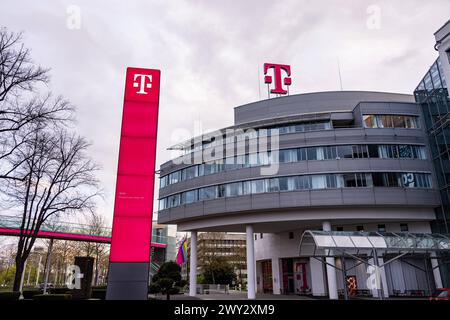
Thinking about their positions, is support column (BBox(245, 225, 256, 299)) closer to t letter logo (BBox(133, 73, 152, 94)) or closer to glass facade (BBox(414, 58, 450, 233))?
glass facade (BBox(414, 58, 450, 233))

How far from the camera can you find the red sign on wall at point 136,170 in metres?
12.3

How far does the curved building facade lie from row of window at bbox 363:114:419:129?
0.13 m

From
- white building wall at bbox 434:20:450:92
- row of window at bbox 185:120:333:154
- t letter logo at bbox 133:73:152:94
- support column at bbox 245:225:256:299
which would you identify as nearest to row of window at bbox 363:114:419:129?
row of window at bbox 185:120:333:154

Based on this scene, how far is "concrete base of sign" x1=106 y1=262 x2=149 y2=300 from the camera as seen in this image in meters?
11.8

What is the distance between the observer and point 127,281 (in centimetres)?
1189

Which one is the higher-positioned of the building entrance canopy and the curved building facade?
the curved building facade

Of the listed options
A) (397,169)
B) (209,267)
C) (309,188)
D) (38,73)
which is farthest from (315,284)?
(38,73)

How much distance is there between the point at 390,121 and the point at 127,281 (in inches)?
1435

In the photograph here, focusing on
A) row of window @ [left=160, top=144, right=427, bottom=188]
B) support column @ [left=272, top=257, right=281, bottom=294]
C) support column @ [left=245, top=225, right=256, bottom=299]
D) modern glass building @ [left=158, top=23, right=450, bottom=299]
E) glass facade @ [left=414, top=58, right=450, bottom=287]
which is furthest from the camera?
support column @ [left=272, top=257, right=281, bottom=294]

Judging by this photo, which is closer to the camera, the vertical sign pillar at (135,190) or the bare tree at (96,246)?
the vertical sign pillar at (135,190)

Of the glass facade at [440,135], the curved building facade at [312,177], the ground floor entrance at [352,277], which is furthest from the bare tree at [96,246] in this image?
the glass facade at [440,135]

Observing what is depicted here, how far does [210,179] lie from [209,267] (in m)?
31.4

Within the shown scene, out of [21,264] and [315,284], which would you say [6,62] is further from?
[315,284]

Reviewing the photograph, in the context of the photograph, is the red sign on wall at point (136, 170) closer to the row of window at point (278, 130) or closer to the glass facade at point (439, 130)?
the row of window at point (278, 130)
